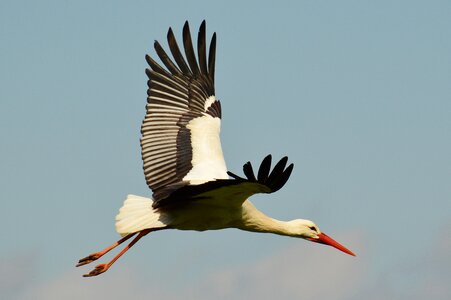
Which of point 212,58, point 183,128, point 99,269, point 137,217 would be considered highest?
point 212,58

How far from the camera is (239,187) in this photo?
949 centimetres

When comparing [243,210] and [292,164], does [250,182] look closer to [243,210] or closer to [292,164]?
[292,164]

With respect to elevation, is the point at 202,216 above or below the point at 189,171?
below

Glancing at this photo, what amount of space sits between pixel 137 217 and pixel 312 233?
8.03 ft

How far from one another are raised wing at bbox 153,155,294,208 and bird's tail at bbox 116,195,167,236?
18 cm

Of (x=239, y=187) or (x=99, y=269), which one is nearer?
(x=239, y=187)

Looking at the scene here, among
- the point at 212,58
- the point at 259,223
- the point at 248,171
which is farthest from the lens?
the point at 212,58

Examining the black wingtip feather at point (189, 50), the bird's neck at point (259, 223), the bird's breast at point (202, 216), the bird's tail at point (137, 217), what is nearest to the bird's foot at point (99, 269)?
the bird's tail at point (137, 217)

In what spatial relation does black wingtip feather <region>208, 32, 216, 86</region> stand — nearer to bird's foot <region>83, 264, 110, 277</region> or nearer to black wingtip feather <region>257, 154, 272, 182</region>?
bird's foot <region>83, 264, 110, 277</region>

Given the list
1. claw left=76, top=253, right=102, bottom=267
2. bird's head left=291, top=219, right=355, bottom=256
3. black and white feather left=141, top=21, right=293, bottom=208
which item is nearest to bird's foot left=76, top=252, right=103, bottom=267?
claw left=76, top=253, right=102, bottom=267

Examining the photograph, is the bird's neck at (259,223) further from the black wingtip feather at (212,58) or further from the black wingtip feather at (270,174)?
the black wingtip feather at (212,58)

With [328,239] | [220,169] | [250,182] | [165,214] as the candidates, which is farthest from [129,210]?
[328,239]

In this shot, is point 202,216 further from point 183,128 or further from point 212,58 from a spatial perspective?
point 212,58

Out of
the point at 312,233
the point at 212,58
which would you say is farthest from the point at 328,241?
the point at 212,58
